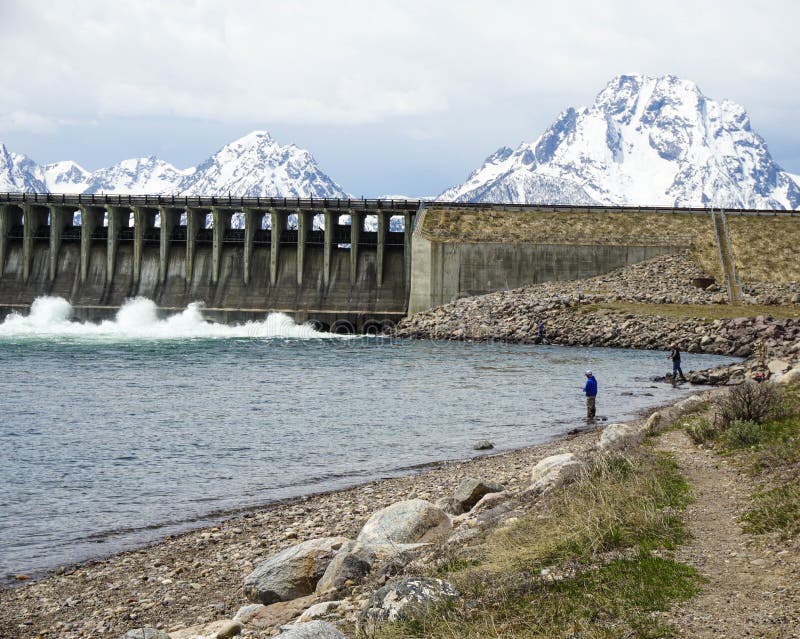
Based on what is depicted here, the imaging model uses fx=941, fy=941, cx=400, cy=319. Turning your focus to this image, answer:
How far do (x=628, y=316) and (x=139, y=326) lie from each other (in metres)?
39.5

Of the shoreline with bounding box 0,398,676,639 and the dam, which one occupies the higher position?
the dam

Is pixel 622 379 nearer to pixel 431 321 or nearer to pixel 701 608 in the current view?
pixel 431 321

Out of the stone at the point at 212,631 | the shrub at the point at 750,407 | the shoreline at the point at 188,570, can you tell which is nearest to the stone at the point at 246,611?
the stone at the point at 212,631

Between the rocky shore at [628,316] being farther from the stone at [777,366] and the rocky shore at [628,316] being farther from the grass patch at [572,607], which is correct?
the grass patch at [572,607]

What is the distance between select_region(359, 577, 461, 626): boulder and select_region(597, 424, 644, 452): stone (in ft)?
32.3

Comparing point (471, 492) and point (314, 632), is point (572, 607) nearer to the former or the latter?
point (314, 632)

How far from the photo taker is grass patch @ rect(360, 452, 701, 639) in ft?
28.8

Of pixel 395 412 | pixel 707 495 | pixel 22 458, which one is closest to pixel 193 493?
pixel 22 458

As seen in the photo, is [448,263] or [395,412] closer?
[395,412]

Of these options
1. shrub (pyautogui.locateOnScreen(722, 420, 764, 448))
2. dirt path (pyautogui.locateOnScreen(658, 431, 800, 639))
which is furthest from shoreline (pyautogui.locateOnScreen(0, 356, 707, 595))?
dirt path (pyautogui.locateOnScreen(658, 431, 800, 639))

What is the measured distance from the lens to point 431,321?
7038 centimetres

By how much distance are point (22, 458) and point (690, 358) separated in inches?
1554

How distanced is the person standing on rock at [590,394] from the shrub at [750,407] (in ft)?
32.8

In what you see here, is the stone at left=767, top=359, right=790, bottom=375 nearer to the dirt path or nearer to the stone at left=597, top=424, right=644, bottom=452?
the stone at left=597, top=424, right=644, bottom=452
